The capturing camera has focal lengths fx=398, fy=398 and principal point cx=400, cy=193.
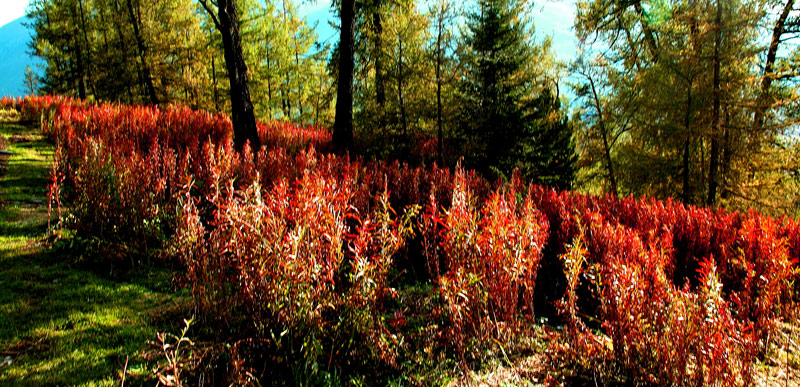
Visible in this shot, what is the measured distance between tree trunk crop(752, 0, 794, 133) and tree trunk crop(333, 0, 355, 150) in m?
10.4

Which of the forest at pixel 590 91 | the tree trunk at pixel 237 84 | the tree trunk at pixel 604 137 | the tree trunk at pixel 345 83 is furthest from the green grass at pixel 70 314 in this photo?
the tree trunk at pixel 604 137

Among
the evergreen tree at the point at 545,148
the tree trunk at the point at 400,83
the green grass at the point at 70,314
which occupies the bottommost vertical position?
the green grass at the point at 70,314

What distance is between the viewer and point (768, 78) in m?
11.5

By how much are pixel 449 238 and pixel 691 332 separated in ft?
5.09

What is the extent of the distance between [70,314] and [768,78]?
16.1 metres

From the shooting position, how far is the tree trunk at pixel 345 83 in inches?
351

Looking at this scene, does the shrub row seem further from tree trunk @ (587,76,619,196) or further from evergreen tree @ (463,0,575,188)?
tree trunk @ (587,76,619,196)

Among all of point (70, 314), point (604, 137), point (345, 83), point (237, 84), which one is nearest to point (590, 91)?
point (604, 137)

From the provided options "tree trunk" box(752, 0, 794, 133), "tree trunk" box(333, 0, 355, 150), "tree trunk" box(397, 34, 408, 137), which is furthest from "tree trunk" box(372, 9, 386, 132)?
"tree trunk" box(752, 0, 794, 133)

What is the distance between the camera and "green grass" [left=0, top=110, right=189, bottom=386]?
2.17m

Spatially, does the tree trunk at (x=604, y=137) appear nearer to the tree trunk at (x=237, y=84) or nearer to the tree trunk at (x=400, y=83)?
the tree trunk at (x=400, y=83)

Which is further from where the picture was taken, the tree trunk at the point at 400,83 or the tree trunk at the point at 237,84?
the tree trunk at the point at 400,83

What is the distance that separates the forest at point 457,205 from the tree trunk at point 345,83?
0.05 m

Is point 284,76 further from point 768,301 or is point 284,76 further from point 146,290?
point 768,301
